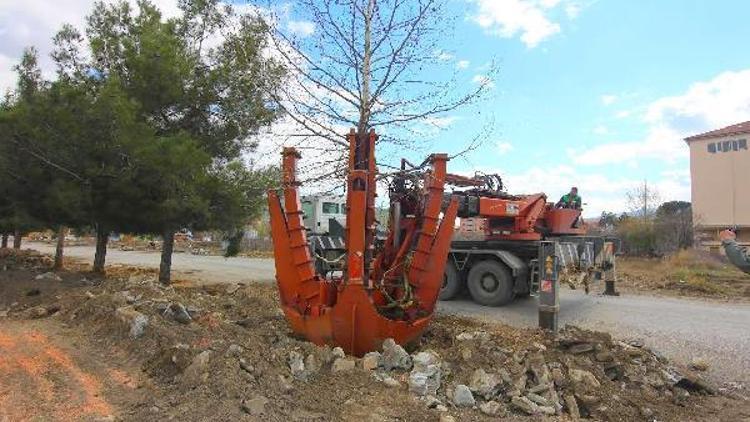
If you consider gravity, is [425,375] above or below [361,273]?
below

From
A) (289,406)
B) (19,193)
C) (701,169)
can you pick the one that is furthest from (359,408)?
(701,169)

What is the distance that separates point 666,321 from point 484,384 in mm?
6640

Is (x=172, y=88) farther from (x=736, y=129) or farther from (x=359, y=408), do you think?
(x=736, y=129)

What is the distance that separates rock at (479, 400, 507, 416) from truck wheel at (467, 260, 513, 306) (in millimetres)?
7408

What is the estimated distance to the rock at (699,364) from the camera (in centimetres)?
768

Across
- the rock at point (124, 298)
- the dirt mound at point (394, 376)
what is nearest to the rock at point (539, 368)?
the dirt mound at point (394, 376)

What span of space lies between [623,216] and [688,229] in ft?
20.6

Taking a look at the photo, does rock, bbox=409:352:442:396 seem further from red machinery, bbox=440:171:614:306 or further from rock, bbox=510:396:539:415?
red machinery, bbox=440:171:614:306

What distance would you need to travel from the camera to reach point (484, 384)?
5762 mm

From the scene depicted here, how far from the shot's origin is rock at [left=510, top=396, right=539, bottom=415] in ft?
17.9

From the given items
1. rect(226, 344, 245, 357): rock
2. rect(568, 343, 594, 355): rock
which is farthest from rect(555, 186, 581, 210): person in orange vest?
rect(226, 344, 245, 357): rock

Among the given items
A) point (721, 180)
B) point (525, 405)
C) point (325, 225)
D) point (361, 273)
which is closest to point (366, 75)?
point (361, 273)

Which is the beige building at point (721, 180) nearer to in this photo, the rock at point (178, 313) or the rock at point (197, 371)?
the rock at point (178, 313)

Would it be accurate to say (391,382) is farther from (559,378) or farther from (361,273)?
(559,378)
